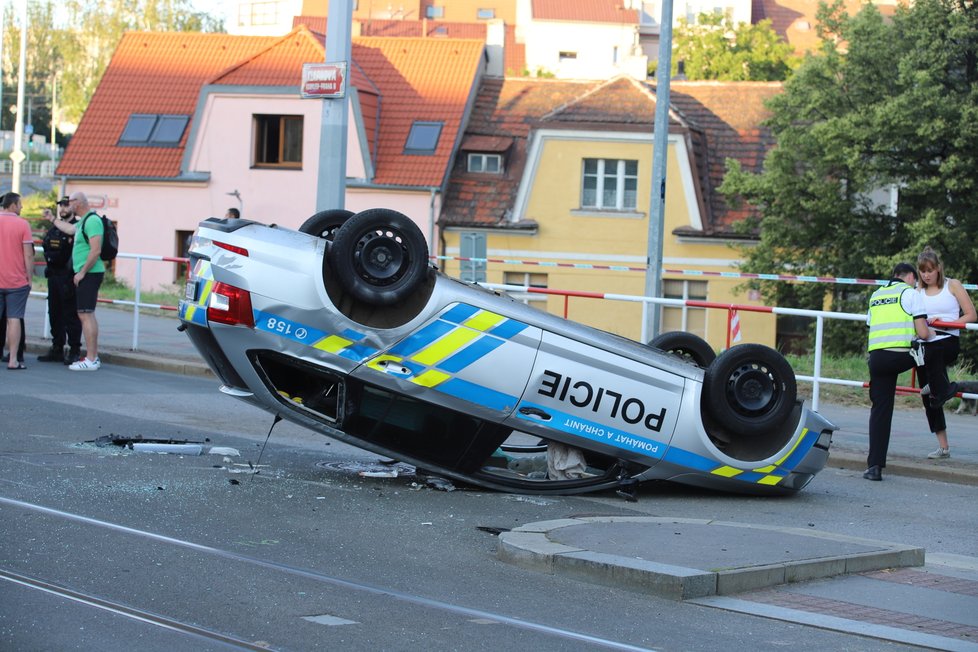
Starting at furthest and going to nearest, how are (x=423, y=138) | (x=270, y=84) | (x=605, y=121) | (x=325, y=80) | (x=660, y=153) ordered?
(x=423, y=138) → (x=270, y=84) → (x=605, y=121) → (x=660, y=153) → (x=325, y=80)

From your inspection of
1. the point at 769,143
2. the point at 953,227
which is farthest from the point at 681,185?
the point at 953,227

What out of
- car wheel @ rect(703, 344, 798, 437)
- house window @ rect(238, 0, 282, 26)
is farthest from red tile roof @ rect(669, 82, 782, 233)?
house window @ rect(238, 0, 282, 26)

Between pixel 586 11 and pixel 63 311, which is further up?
pixel 586 11

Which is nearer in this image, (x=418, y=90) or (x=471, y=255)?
(x=471, y=255)

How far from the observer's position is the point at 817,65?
31.3 m

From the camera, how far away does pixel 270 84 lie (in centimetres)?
3994

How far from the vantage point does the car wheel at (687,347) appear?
10.4 m

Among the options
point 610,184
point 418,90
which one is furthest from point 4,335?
point 418,90

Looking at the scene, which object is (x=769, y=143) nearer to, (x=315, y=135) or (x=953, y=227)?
(x=953, y=227)

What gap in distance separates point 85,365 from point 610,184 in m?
25.2

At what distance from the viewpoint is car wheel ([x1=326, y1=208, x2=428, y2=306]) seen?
8.48 meters

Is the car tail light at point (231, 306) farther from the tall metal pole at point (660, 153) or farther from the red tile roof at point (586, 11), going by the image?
the red tile roof at point (586, 11)

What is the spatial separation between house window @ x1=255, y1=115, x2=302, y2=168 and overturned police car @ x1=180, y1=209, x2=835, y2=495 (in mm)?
32133

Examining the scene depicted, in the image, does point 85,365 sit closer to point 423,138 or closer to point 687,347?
point 687,347
